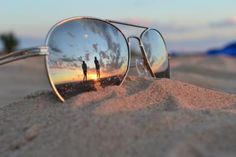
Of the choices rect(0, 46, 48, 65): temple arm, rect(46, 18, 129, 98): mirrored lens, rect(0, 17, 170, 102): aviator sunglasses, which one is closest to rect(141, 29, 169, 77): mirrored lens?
rect(0, 17, 170, 102): aviator sunglasses

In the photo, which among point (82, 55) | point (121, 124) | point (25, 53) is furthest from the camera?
point (82, 55)

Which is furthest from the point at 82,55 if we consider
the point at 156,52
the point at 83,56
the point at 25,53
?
the point at 156,52

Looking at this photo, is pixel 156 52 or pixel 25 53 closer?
pixel 25 53

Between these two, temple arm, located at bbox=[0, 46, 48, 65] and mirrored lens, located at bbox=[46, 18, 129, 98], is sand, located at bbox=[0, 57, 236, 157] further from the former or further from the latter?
temple arm, located at bbox=[0, 46, 48, 65]

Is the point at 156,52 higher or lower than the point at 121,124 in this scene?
lower

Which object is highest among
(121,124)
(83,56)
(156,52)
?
(83,56)

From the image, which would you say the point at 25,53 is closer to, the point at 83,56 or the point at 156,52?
the point at 83,56

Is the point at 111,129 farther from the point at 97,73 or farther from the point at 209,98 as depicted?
the point at 209,98

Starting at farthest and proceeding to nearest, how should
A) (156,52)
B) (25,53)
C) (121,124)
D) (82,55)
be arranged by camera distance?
1. (156,52)
2. (82,55)
3. (25,53)
4. (121,124)
